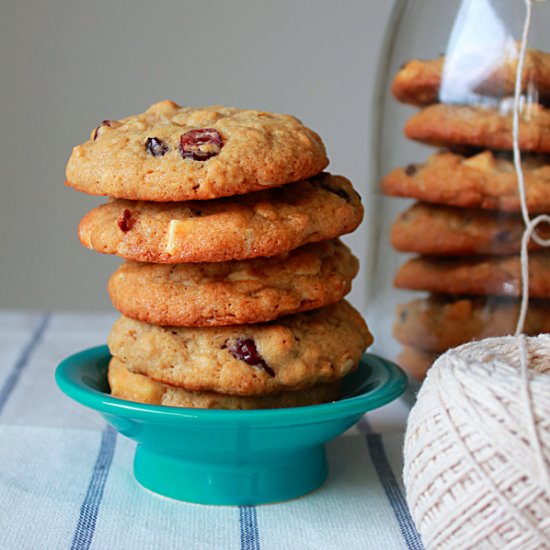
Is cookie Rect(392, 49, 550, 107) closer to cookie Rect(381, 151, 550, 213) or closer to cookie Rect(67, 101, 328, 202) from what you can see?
cookie Rect(381, 151, 550, 213)

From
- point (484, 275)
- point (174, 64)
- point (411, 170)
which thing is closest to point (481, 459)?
point (484, 275)

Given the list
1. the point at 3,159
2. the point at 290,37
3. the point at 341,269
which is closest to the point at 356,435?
the point at 341,269

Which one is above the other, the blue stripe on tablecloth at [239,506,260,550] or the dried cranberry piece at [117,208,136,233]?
the dried cranberry piece at [117,208,136,233]

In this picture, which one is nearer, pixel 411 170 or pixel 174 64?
pixel 411 170

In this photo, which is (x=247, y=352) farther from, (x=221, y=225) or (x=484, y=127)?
(x=484, y=127)

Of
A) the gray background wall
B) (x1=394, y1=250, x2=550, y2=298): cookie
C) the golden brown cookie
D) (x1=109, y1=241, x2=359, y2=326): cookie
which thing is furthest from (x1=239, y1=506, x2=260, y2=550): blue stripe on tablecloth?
the gray background wall

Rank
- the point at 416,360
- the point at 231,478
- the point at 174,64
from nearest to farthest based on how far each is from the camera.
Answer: the point at 231,478 → the point at 416,360 → the point at 174,64
